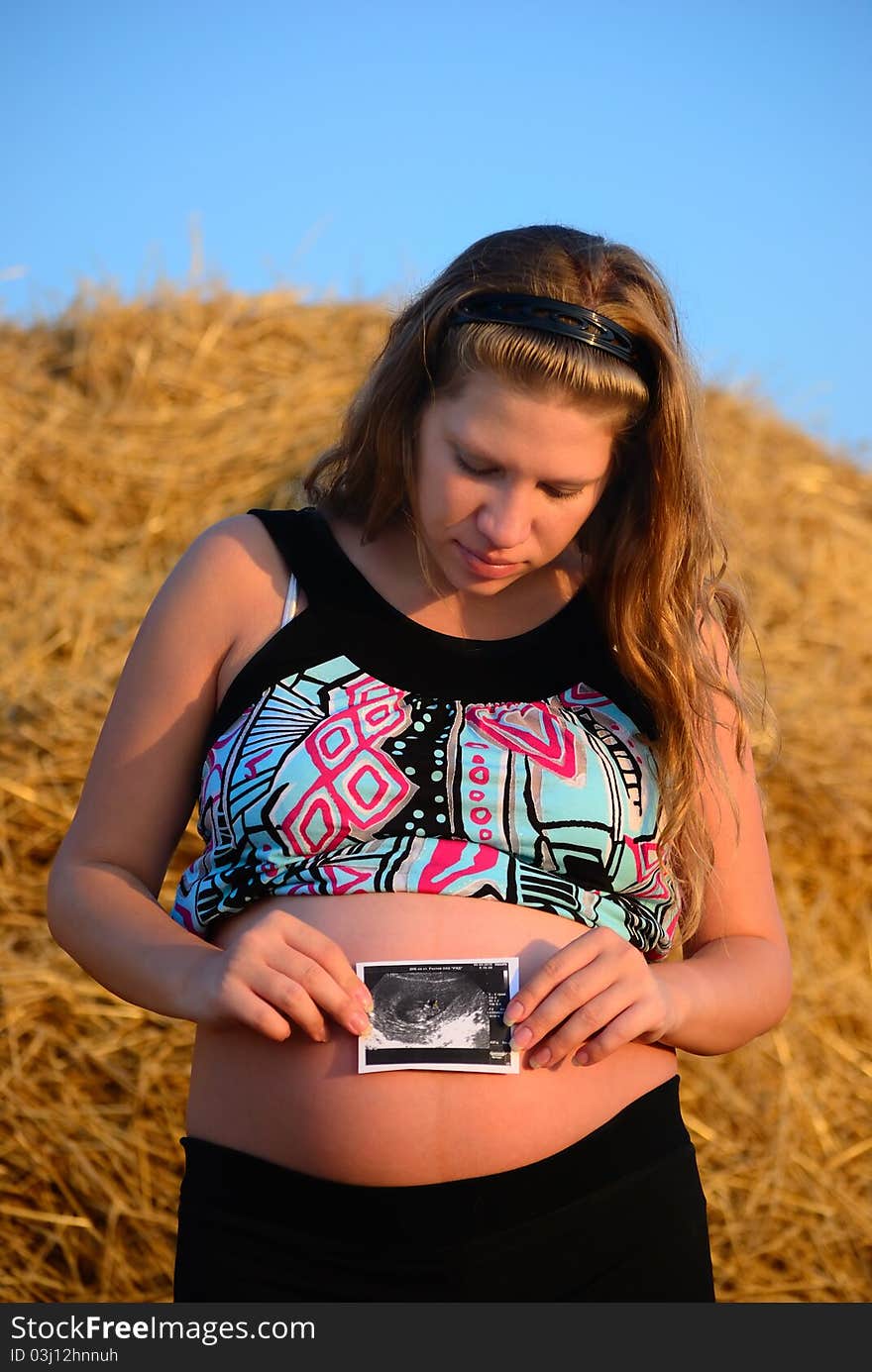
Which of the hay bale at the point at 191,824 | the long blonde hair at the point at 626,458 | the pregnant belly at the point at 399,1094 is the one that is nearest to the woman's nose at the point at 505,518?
the long blonde hair at the point at 626,458

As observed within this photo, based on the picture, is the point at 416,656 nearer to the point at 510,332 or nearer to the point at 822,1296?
the point at 510,332

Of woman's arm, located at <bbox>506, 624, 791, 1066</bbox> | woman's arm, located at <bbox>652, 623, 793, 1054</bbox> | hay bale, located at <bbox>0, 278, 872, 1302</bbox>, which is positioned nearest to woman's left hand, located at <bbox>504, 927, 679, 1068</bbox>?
woman's arm, located at <bbox>506, 624, 791, 1066</bbox>

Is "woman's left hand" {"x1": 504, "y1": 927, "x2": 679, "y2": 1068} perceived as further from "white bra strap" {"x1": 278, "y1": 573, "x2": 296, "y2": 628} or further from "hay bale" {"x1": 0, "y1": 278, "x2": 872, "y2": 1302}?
"hay bale" {"x1": 0, "y1": 278, "x2": 872, "y2": 1302}

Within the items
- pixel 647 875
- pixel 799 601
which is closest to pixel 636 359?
pixel 647 875

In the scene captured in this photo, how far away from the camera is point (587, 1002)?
1.44 m

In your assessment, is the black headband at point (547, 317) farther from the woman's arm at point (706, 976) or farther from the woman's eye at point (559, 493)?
the woman's arm at point (706, 976)

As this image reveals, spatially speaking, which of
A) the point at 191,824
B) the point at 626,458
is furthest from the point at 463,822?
the point at 191,824

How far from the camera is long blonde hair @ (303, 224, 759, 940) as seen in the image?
5.30 ft
